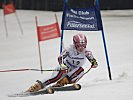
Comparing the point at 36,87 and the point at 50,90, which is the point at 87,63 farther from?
the point at 50,90

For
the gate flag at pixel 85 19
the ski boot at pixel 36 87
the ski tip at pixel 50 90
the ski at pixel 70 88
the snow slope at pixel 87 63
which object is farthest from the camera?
the gate flag at pixel 85 19

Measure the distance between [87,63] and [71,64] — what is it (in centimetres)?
480

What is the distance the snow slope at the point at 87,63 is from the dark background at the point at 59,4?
1.33 m

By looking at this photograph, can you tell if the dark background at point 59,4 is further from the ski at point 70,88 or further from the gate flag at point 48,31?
the ski at point 70,88

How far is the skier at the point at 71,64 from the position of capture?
7906 mm

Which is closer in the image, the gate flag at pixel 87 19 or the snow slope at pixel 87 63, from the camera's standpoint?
the snow slope at pixel 87 63

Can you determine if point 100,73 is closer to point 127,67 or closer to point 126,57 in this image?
point 127,67

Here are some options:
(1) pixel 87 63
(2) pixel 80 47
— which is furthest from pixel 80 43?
(1) pixel 87 63

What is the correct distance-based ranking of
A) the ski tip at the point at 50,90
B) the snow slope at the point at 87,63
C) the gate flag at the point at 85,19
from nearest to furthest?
1. the snow slope at the point at 87,63
2. the ski tip at the point at 50,90
3. the gate flag at the point at 85,19

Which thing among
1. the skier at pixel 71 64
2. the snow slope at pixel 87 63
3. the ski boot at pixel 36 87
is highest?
the skier at pixel 71 64

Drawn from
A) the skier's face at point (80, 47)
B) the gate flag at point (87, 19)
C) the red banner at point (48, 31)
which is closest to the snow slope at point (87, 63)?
the skier's face at point (80, 47)

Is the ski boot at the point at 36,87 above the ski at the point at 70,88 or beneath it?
beneath

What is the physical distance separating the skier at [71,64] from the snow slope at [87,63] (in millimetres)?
370

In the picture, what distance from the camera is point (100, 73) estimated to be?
428 inches
